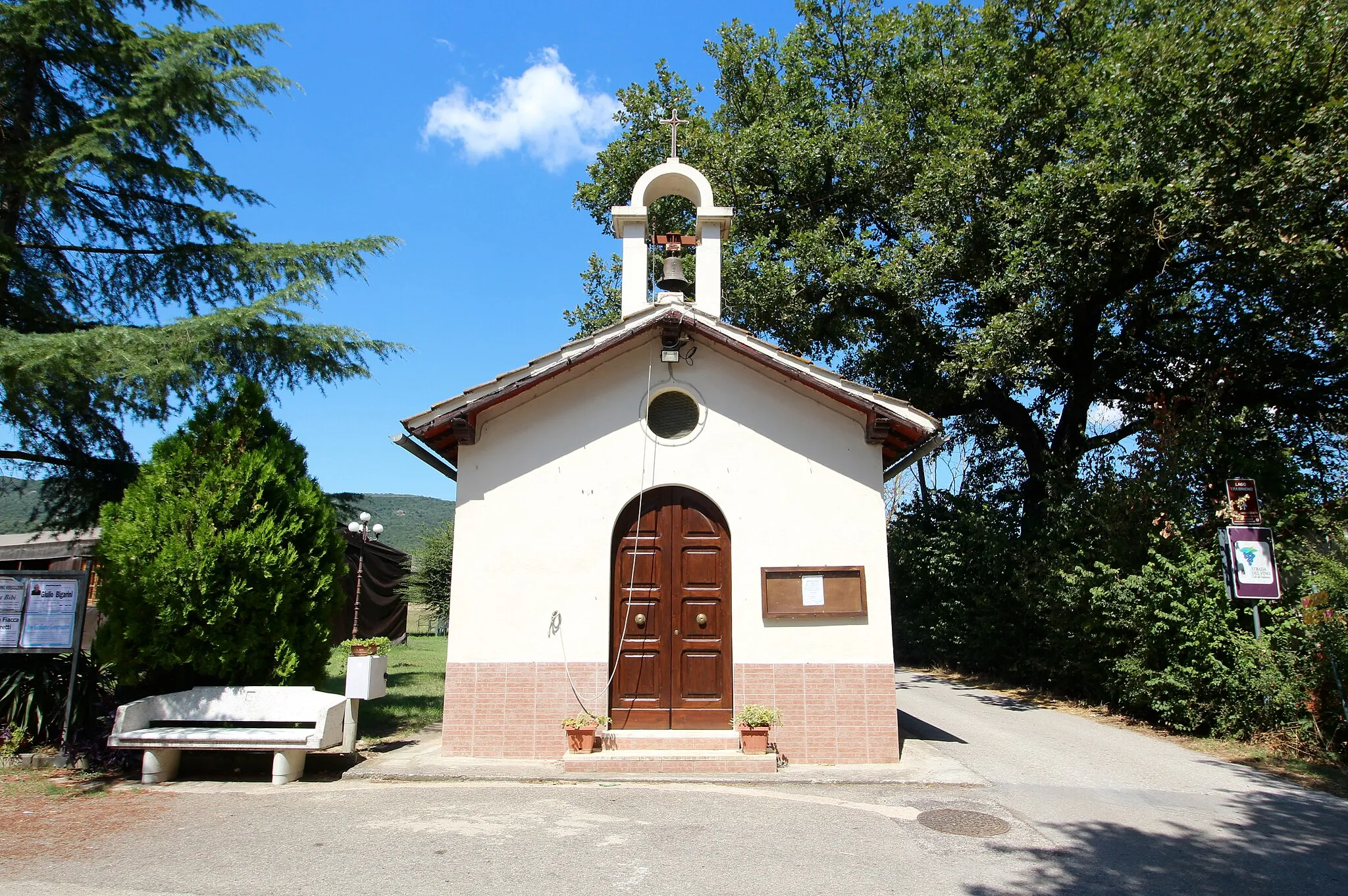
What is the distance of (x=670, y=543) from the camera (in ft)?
30.3

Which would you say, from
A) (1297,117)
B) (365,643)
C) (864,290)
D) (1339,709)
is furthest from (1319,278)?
(365,643)

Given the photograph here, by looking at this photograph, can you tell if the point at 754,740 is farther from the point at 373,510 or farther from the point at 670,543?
the point at 373,510

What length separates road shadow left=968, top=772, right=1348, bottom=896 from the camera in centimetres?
533

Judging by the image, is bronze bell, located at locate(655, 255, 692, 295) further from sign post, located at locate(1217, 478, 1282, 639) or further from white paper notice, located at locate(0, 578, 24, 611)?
white paper notice, located at locate(0, 578, 24, 611)

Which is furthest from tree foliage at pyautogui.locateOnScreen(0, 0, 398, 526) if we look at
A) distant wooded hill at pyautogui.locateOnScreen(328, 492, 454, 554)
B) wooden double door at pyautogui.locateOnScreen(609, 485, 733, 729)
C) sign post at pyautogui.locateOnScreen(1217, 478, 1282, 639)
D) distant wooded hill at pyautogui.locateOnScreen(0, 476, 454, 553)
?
distant wooded hill at pyautogui.locateOnScreen(328, 492, 454, 554)

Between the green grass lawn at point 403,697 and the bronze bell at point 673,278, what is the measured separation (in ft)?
20.9

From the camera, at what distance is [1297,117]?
11094mm

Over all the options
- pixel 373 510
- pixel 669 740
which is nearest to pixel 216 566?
pixel 669 740

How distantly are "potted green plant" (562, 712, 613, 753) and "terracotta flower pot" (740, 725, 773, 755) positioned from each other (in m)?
1.60

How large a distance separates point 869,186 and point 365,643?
1548cm

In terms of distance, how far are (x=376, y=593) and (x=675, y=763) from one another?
24.1m

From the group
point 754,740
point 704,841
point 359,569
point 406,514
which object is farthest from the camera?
point 406,514

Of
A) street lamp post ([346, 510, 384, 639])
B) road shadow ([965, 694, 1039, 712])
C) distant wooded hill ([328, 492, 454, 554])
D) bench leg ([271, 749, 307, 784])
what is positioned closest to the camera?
bench leg ([271, 749, 307, 784])

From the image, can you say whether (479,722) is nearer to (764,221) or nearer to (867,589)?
(867,589)
